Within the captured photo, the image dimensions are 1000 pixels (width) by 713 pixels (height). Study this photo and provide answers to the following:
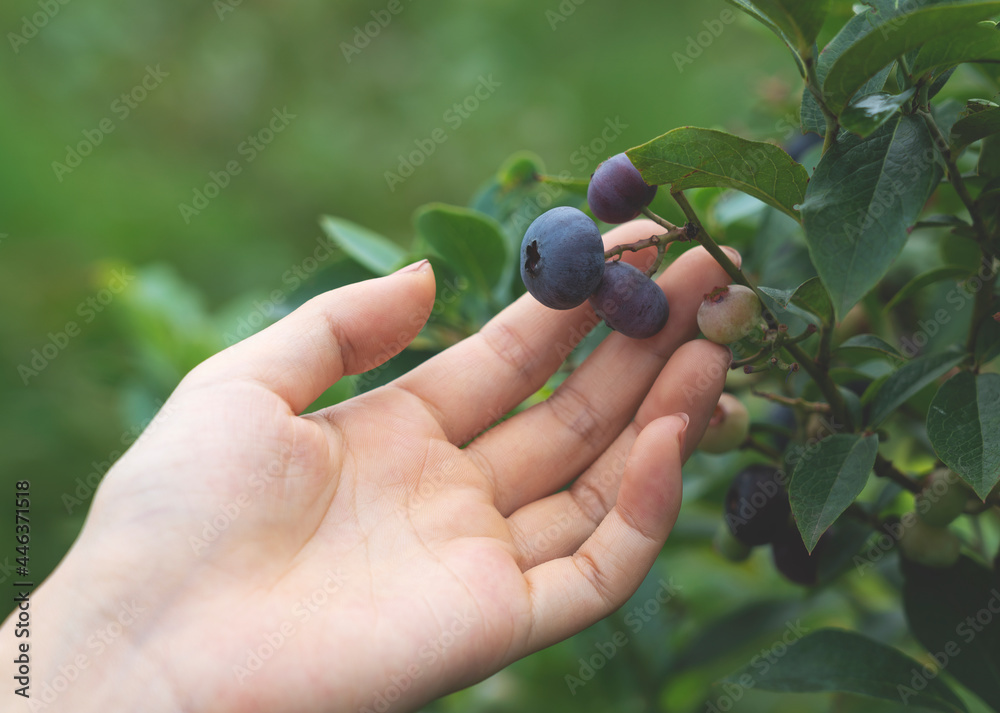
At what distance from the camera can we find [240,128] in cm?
426

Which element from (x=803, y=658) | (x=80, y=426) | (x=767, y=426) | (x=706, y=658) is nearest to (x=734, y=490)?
(x=767, y=426)

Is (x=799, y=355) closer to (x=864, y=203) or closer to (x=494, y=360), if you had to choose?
(x=864, y=203)

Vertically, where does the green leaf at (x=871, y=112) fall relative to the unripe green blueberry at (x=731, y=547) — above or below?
above

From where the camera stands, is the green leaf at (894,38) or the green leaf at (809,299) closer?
the green leaf at (894,38)

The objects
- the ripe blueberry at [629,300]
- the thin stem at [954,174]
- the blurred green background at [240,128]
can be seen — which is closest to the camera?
the thin stem at [954,174]

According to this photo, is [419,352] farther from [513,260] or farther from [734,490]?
[734,490]

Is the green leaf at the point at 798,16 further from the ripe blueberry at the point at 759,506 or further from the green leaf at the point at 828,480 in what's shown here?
the ripe blueberry at the point at 759,506

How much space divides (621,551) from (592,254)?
40cm

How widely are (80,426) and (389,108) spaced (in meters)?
2.37

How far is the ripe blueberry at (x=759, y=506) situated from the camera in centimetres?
103

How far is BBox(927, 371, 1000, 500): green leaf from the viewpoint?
30.0 inches

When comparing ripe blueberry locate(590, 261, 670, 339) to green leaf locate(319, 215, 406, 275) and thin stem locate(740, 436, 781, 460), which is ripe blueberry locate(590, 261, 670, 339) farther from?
green leaf locate(319, 215, 406, 275)

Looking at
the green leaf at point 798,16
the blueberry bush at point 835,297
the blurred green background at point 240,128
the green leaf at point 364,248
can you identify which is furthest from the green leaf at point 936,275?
the blurred green background at point 240,128

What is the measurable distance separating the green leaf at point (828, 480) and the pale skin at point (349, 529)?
16cm
